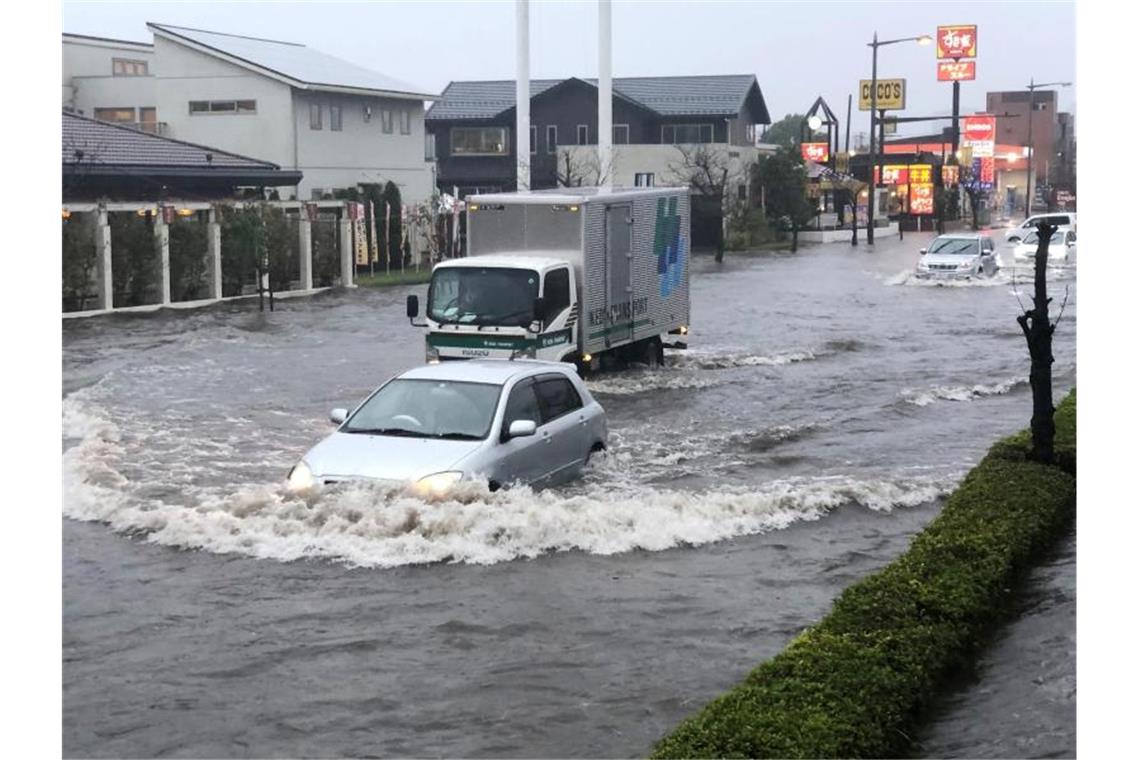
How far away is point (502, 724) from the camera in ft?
31.1

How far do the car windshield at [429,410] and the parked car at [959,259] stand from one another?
116ft

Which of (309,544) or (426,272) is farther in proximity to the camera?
(426,272)

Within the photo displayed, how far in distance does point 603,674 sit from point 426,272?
43494 mm

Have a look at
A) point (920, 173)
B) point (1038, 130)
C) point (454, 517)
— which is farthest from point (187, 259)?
point (1038, 130)

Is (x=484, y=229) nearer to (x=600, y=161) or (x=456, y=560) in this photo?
(x=456, y=560)

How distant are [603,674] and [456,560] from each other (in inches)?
128

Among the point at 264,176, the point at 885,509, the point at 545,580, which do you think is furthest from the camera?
the point at 264,176

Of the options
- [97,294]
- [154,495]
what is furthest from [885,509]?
[97,294]

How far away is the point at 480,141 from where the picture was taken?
78188 mm

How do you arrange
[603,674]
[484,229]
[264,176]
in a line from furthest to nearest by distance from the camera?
1. [264,176]
2. [484,229]
3. [603,674]

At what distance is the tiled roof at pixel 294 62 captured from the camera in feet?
173

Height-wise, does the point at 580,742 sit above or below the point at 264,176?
below

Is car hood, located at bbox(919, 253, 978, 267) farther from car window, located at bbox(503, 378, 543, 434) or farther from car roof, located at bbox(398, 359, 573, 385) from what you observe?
car window, located at bbox(503, 378, 543, 434)

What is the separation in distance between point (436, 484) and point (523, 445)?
1356 millimetres
